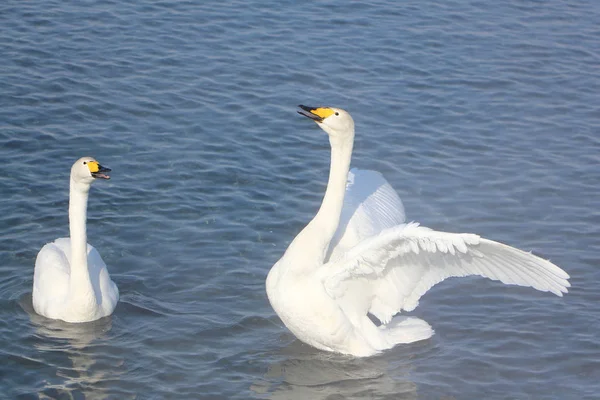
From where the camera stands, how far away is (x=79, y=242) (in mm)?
9375

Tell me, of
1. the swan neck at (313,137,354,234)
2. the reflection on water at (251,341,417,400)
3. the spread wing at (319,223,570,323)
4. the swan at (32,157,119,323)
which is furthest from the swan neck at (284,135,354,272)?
the swan at (32,157,119,323)

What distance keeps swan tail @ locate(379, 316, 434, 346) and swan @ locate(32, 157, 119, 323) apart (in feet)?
8.08

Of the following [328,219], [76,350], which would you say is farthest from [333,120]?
[76,350]

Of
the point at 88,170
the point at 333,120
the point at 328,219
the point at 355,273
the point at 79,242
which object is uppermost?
the point at 333,120

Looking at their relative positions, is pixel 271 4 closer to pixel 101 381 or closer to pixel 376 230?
pixel 376 230

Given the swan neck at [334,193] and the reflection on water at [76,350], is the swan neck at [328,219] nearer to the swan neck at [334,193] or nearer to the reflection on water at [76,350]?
the swan neck at [334,193]

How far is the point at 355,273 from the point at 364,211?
1.38 meters

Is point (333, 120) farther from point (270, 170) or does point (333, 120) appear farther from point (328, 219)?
point (270, 170)

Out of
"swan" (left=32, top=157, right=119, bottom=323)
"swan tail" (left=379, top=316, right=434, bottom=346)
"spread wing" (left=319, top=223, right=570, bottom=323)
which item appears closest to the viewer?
"spread wing" (left=319, top=223, right=570, bottom=323)

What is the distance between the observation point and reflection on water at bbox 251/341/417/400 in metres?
8.45

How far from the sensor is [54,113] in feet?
43.4

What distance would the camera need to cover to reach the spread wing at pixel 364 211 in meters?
9.52

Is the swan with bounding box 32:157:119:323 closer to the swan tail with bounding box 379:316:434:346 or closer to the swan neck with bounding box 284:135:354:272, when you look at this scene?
the swan neck with bounding box 284:135:354:272

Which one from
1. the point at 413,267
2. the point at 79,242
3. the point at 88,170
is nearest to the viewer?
the point at 413,267
